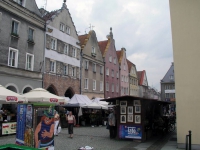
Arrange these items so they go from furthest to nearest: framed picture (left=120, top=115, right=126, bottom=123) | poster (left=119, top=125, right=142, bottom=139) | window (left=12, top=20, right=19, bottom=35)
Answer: window (left=12, top=20, right=19, bottom=35)
framed picture (left=120, top=115, right=126, bottom=123)
poster (left=119, top=125, right=142, bottom=139)

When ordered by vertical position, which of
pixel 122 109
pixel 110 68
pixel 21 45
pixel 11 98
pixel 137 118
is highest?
pixel 110 68

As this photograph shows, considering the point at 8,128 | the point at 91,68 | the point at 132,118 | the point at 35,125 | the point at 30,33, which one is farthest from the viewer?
the point at 91,68

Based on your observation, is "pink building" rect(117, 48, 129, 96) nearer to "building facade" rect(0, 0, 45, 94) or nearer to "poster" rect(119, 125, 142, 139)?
"building facade" rect(0, 0, 45, 94)

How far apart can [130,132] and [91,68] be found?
2252 cm

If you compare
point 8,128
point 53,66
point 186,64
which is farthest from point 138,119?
point 53,66

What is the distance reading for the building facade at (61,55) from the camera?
1057 inches

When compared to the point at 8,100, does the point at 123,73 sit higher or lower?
A: higher

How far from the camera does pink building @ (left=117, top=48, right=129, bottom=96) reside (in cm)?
4878

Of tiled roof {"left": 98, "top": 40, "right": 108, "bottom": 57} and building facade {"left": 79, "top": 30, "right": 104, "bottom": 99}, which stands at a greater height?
tiled roof {"left": 98, "top": 40, "right": 108, "bottom": 57}

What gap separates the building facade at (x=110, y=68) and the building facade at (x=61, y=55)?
9.78 m

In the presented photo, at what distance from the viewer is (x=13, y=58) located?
72.1ft

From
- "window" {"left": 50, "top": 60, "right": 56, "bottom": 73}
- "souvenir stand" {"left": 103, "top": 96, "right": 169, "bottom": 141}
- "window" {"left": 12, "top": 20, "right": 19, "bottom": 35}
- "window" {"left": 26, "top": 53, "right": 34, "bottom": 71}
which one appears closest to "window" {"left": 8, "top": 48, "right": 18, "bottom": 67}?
"window" {"left": 26, "top": 53, "right": 34, "bottom": 71}

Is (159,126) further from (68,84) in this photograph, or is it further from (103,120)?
(68,84)

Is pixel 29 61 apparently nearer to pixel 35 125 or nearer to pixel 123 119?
pixel 123 119
